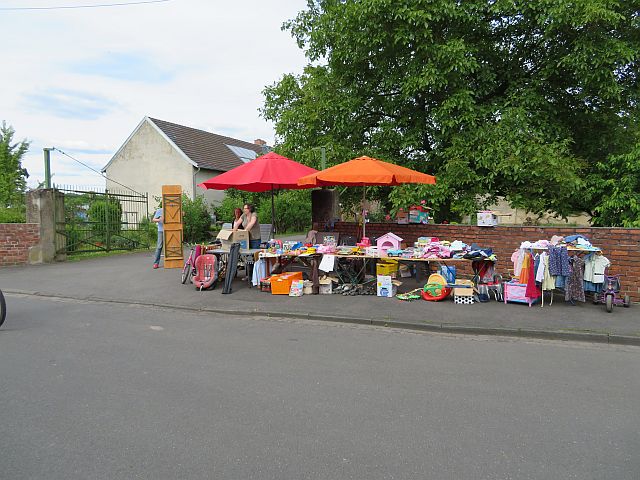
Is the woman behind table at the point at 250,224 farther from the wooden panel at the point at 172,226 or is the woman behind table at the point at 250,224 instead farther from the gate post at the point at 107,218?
the gate post at the point at 107,218

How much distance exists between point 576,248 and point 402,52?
6.96 meters

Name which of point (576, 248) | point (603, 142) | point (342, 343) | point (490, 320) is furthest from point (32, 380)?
point (603, 142)

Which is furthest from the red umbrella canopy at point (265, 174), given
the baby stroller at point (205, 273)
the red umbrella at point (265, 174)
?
the baby stroller at point (205, 273)

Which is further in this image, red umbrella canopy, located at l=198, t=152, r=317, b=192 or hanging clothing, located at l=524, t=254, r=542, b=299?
red umbrella canopy, located at l=198, t=152, r=317, b=192

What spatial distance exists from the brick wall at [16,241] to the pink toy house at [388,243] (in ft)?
35.8

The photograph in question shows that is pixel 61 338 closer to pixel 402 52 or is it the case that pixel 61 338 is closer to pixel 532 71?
pixel 402 52

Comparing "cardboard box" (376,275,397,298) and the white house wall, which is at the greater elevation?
the white house wall

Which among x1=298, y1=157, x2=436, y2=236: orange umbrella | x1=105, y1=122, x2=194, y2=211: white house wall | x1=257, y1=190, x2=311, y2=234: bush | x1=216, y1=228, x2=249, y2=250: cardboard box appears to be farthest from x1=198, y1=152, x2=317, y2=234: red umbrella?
x1=105, y1=122, x2=194, y2=211: white house wall

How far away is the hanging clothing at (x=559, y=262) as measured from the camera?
776 centimetres

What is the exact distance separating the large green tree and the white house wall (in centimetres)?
1536

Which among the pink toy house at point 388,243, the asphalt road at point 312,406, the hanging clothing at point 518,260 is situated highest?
the pink toy house at point 388,243

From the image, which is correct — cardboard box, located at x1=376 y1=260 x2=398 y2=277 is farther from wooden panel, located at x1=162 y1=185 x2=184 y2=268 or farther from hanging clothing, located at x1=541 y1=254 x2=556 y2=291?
wooden panel, located at x1=162 y1=185 x2=184 y2=268

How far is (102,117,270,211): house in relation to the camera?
1079 inches

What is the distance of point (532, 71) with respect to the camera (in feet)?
41.4
